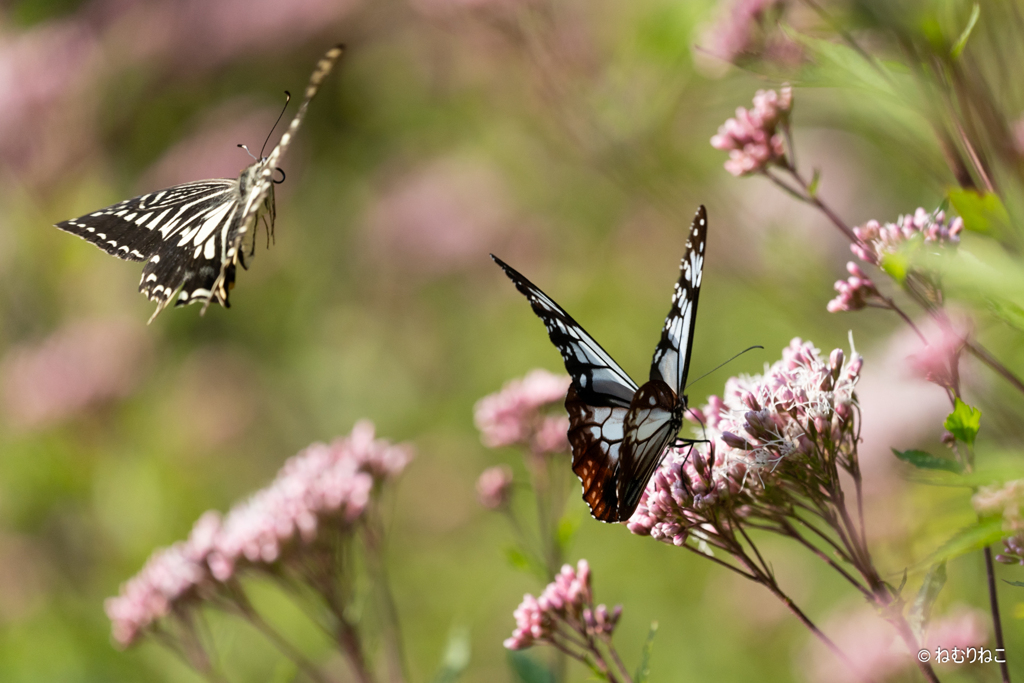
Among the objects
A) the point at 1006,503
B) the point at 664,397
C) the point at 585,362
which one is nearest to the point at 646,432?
the point at 664,397

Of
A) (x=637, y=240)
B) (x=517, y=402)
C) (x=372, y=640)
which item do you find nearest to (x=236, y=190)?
(x=517, y=402)

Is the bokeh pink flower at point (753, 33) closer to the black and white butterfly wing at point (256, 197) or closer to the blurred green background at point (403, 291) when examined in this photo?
the blurred green background at point (403, 291)

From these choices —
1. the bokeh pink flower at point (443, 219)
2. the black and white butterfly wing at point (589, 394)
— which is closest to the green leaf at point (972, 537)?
the black and white butterfly wing at point (589, 394)

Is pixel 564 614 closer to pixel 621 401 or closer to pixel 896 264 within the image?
pixel 621 401

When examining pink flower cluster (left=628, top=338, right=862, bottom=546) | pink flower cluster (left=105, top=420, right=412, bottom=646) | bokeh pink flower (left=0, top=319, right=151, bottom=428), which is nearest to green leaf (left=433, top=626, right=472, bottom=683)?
pink flower cluster (left=105, top=420, right=412, bottom=646)

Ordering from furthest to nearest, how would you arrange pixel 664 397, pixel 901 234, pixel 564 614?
pixel 664 397
pixel 564 614
pixel 901 234

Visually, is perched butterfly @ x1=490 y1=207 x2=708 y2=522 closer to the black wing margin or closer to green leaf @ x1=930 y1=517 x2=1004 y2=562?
green leaf @ x1=930 y1=517 x2=1004 y2=562
